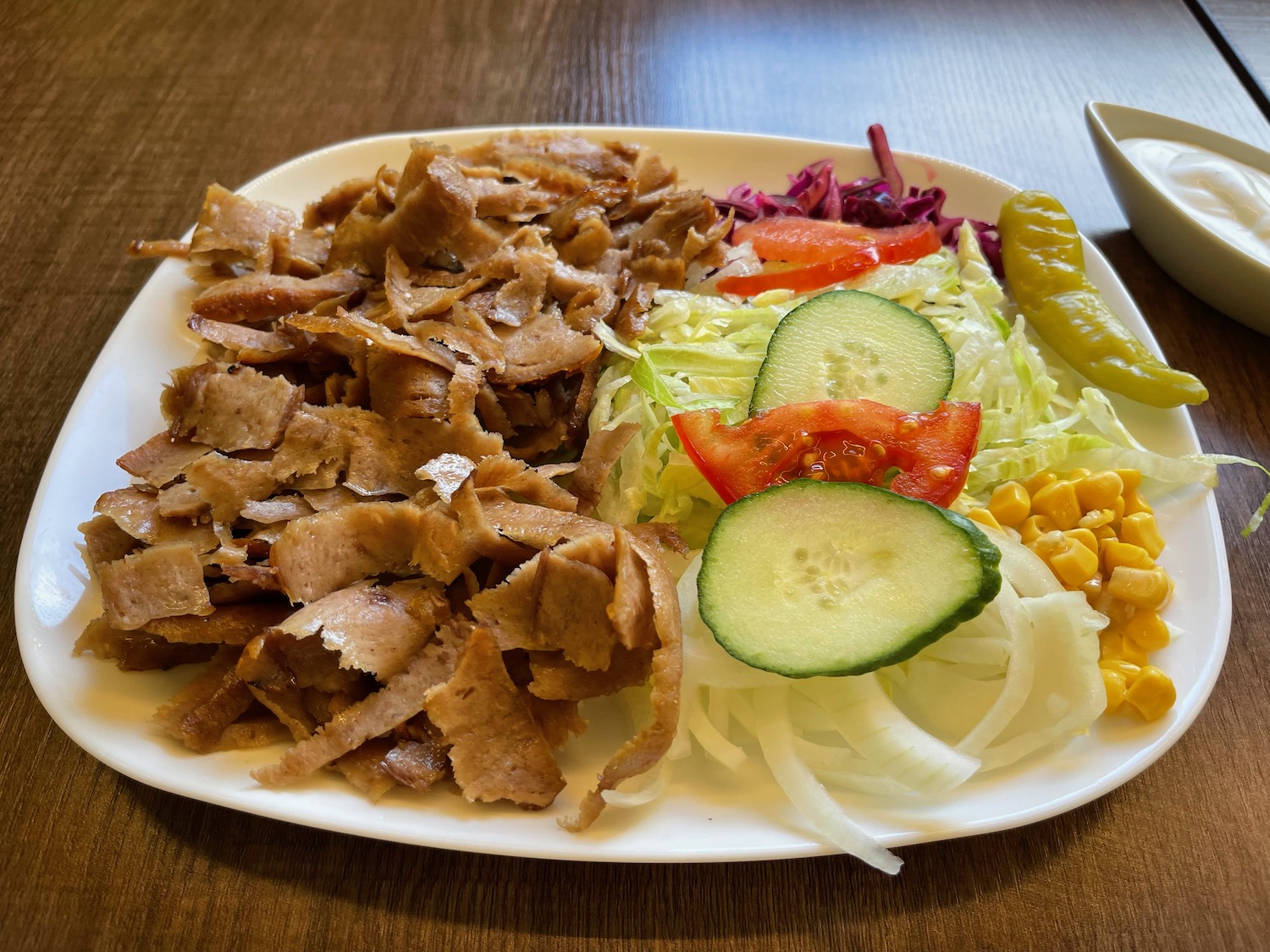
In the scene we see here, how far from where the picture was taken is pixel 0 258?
3.43 m

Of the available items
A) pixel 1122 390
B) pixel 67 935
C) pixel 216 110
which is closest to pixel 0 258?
pixel 216 110

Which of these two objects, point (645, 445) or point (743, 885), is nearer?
point (743, 885)

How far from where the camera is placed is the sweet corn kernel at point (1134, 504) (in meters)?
2.37

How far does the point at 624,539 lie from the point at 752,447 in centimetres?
53

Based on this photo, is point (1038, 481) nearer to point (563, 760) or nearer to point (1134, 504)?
point (1134, 504)

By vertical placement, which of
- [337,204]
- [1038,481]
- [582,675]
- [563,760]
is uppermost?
[337,204]

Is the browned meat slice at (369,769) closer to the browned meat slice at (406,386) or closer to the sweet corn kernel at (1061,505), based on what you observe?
the browned meat slice at (406,386)

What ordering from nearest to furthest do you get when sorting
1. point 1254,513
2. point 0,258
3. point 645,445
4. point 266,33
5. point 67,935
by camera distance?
point 67,935
point 645,445
point 1254,513
point 0,258
point 266,33

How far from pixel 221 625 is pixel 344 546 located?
1.08 ft

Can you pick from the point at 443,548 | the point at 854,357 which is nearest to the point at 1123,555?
the point at 854,357

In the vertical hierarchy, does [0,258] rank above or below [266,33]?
below

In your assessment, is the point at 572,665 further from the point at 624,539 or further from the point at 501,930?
the point at 501,930

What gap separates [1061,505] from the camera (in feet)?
7.64

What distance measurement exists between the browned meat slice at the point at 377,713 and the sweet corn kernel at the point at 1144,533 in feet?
5.86
